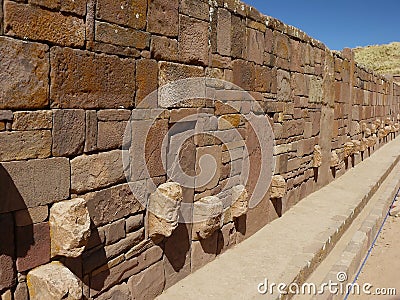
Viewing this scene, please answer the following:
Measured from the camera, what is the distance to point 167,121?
3.68 meters

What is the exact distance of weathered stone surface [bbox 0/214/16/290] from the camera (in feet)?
7.91

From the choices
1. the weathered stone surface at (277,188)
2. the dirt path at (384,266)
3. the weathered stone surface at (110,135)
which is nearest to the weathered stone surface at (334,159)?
the dirt path at (384,266)

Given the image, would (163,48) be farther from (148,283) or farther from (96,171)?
(148,283)

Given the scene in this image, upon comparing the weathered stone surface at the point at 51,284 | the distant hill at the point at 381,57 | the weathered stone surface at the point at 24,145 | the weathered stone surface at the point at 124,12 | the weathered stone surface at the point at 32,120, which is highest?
the distant hill at the point at 381,57

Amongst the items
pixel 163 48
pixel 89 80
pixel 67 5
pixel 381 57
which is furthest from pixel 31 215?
pixel 381 57

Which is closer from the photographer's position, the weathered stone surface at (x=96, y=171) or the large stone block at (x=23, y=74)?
the large stone block at (x=23, y=74)

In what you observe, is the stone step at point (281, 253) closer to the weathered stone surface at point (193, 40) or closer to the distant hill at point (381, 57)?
the weathered stone surface at point (193, 40)

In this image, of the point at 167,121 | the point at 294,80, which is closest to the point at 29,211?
the point at 167,121

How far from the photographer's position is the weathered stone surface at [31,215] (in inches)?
98.7

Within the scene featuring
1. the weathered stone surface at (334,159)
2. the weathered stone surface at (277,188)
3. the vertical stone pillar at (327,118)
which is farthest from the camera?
the weathered stone surface at (334,159)

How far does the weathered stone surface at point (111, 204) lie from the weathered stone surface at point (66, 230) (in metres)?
0.25

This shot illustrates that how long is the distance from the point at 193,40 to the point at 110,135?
1397 millimetres

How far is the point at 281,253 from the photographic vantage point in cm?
462

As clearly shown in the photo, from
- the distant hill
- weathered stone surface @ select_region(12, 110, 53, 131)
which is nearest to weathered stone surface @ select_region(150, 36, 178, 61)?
weathered stone surface @ select_region(12, 110, 53, 131)
